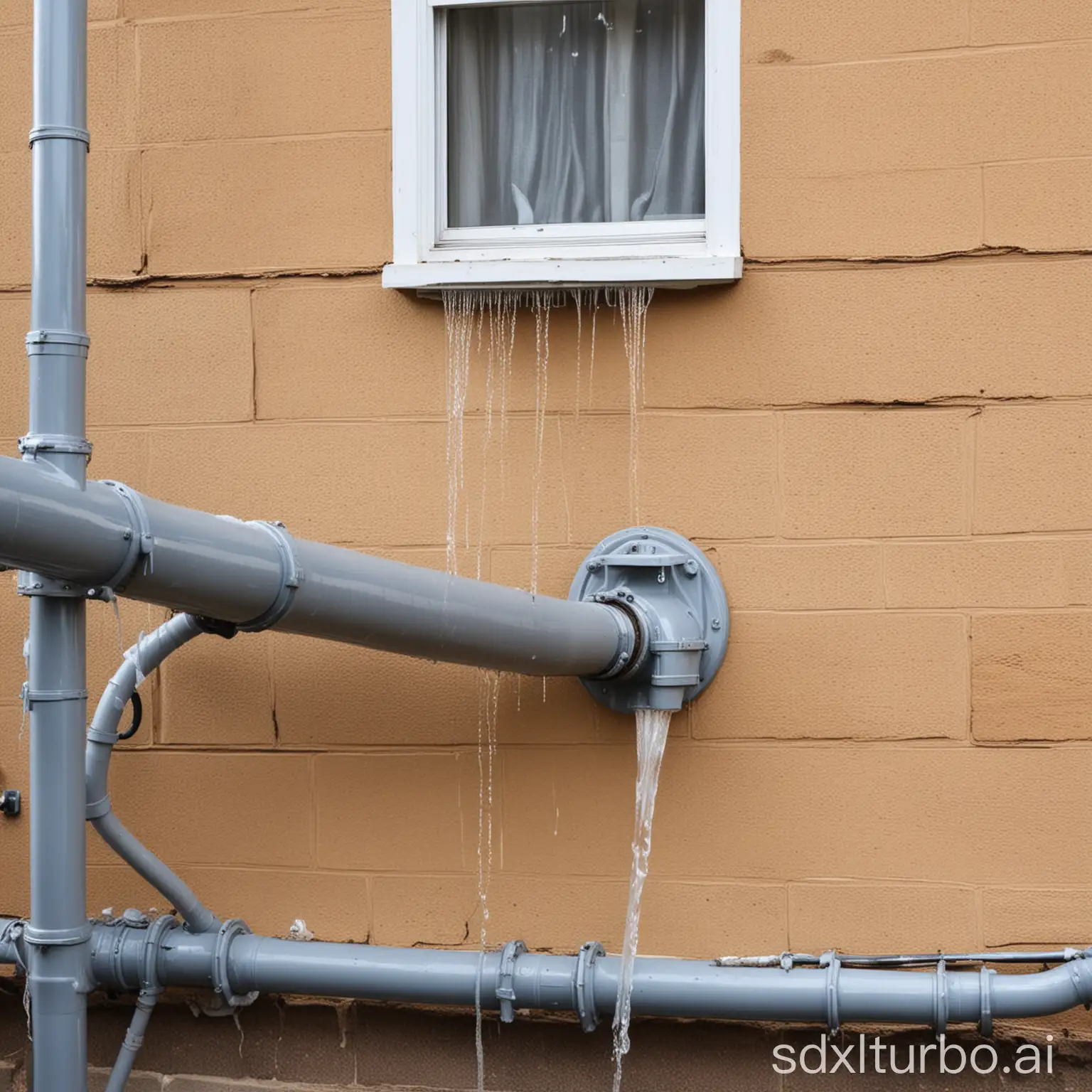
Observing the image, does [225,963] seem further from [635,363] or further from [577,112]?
[577,112]

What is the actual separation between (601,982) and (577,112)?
1988 mm

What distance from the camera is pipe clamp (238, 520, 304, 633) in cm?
239

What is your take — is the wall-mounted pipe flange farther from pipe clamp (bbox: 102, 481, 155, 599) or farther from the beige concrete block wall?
pipe clamp (bbox: 102, 481, 155, 599)

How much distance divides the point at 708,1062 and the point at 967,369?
65.2 inches

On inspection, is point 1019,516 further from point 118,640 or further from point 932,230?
point 118,640

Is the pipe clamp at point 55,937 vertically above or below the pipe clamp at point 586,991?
above

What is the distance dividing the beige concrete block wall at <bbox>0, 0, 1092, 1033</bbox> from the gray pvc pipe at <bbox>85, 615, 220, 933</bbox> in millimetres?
182

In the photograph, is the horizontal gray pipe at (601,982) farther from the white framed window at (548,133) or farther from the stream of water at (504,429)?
the white framed window at (548,133)

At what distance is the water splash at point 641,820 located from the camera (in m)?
3.15

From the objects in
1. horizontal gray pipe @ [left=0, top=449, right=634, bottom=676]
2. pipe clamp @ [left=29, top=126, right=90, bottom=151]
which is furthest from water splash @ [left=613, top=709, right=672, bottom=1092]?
pipe clamp @ [left=29, top=126, right=90, bottom=151]

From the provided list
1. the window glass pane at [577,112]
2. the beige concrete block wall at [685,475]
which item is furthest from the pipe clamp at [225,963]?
the window glass pane at [577,112]

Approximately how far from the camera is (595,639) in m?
2.93

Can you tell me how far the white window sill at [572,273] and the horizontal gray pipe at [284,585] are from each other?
0.74m

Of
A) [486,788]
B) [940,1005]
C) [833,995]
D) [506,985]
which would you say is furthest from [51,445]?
[940,1005]
